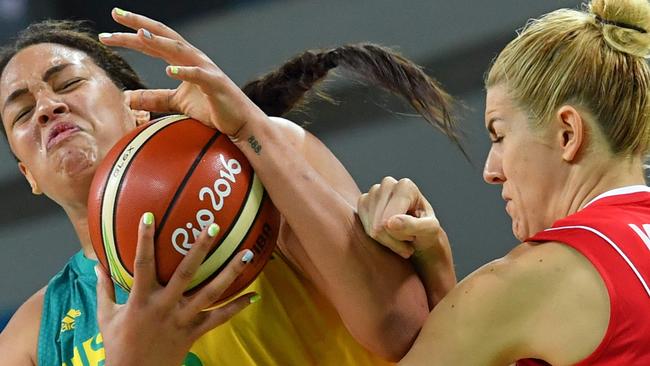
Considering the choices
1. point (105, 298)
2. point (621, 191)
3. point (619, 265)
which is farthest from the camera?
point (105, 298)

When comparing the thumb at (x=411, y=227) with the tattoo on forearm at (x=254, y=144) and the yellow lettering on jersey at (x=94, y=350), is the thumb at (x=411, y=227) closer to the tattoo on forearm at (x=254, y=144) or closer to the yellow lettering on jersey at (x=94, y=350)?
the tattoo on forearm at (x=254, y=144)

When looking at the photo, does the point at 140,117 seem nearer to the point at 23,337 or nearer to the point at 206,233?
the point at 23,337

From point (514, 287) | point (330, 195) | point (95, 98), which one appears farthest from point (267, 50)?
point (514, 287)

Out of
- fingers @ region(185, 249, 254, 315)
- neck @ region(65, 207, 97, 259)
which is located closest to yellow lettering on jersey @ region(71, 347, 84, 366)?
neck @ region(65, 207, 97, 259)

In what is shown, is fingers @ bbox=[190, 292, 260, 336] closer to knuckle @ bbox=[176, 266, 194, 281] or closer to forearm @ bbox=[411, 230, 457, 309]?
knuckle @ bbox=[176, 266, 194, 281]

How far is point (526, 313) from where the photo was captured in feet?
5.11

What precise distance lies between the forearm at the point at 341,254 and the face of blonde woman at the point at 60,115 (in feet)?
1.66

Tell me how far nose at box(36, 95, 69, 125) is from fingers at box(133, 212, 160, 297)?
59 cm

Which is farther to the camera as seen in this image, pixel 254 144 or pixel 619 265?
pixel 254 144

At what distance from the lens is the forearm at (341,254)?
183cm

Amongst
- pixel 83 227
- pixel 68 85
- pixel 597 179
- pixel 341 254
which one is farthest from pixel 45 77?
pixel 597 179

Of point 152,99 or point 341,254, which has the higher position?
point 152,99

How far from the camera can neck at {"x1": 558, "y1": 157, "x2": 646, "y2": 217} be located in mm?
1706

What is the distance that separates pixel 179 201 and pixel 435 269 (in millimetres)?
525
